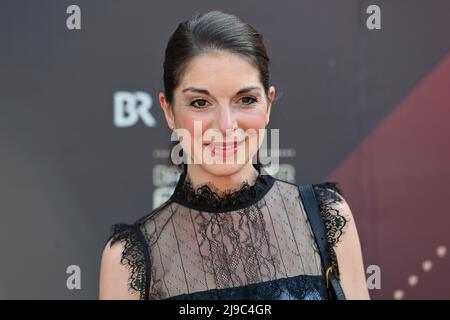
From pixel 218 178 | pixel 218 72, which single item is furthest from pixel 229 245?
pixel 218 72

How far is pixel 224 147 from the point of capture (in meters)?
1.52

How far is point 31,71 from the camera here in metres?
2.95

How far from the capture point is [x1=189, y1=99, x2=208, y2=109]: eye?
4.99ft

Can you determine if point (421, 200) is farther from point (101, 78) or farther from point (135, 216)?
point (101, 78)

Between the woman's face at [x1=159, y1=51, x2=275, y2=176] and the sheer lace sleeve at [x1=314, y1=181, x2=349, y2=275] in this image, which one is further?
the sheer lace sleeve at [x1=314, y1=181, x2=349, y2=275]

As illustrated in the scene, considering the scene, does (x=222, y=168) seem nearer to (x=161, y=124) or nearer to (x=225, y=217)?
(x=225, y=217)

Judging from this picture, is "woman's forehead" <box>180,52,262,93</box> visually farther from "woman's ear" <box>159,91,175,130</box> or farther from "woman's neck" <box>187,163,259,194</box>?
"woman's neck" <box>187,163,259,194</box>

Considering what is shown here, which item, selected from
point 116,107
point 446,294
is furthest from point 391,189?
point 116,107

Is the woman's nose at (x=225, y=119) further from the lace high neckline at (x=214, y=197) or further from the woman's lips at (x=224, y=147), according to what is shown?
the lace high neckline at (x=214, y=197)

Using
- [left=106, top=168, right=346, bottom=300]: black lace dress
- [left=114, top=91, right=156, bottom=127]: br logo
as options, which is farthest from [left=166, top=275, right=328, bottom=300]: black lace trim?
[left=114, top=91, right=156, bottom=127]: br logo

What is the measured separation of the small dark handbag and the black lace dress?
0.05 ft

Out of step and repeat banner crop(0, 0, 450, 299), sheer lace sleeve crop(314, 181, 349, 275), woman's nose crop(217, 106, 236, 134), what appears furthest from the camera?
step and repeat banner crop(0, 0, 450, 299)

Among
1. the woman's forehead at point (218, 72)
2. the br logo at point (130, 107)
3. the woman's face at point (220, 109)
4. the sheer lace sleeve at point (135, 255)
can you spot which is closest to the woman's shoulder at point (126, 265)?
the sheer lace sleeve at point (135, 255)

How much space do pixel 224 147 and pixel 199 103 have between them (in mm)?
128
